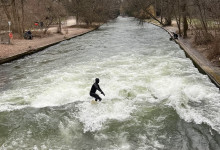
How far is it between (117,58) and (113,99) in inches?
377

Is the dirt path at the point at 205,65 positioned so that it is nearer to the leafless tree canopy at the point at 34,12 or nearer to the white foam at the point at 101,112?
the white foam at the point at 101,112

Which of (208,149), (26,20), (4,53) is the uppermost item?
(26,20)

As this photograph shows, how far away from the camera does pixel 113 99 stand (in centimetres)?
1102

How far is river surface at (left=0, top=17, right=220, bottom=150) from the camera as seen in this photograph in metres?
7.80

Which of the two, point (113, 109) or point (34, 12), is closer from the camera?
point (113, 109)

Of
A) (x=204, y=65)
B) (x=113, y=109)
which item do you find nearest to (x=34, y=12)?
(x=204, y=65)

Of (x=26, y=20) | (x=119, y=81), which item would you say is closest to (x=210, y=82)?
(x=119, y=81)

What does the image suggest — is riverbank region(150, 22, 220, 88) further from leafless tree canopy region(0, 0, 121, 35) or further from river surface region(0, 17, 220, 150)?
leafless tree canopy region(0, 0, 121, 35)

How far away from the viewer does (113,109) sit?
9938 millimetres

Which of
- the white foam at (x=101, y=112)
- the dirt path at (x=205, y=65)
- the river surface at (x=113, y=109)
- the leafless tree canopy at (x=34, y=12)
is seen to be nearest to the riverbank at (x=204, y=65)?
the dirt path at (x=205, y=65)

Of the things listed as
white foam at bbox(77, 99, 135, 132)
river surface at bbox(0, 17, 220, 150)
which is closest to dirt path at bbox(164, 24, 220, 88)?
river surface at bbox(0, 17, 220, 150)

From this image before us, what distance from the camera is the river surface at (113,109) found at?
25.6 ft

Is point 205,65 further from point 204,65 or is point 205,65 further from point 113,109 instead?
point 113,109

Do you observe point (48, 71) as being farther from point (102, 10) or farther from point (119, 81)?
point (102, 10)
